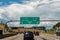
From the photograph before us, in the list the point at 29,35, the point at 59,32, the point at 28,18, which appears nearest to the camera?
the point at 29,35

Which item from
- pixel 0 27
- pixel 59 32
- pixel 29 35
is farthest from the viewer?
pixel 0 27

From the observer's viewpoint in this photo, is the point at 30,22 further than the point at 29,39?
Yes

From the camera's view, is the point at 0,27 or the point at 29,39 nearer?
the point at 29,39

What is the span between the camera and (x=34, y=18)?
79.8 meters

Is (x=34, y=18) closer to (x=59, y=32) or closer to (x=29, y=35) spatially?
(x=59, y=32)

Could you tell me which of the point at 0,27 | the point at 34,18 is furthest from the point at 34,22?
the point at 0,27

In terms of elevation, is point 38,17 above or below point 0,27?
above

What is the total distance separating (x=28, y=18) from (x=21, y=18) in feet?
8.27

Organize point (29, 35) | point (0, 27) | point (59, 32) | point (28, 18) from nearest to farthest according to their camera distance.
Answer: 1. point (29, 35)
2. point (28, 18)
3. point (59, 32)
4. point (0, 27)

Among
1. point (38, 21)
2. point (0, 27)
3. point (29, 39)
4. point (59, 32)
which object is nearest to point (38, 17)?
point (38, 21)

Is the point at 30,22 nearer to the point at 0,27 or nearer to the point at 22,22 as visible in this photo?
the point at 22,22

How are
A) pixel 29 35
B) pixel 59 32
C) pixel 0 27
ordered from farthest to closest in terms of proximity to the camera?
pixel 0 27
pixel 59 32
pixel 29 35

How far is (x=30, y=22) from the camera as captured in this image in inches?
3152

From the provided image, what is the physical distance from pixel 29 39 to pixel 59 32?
4703 centimetres
